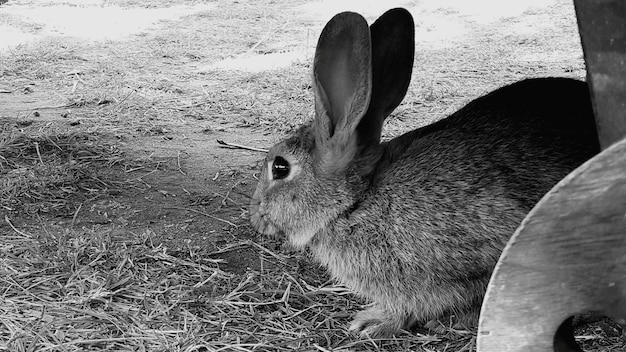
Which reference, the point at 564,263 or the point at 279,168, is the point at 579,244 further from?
the point at 279,168

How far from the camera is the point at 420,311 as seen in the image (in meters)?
2.73

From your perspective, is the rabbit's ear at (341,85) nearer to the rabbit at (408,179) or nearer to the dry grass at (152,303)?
the rabbit at (408,179)

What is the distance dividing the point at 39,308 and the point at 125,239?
606mm

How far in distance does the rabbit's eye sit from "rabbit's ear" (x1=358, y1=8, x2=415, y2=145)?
0.36m

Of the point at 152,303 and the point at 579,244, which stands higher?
the point at 579,244

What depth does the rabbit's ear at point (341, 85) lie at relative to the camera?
2623mm

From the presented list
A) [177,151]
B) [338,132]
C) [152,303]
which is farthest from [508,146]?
[177,151]

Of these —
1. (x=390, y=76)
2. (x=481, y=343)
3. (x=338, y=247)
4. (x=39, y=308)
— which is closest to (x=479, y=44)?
(x=390, y=76)

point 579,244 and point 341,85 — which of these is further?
point 341,85

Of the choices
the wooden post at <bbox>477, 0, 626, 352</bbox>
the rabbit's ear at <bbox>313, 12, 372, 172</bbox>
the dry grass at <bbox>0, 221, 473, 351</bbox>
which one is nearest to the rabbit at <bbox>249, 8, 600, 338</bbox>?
the rabbit's ear at <bbox>313, 12, 372, 172</bbox>

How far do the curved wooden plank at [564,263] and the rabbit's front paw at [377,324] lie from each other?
46.5 inches

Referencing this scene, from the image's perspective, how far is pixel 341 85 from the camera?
2.74 m

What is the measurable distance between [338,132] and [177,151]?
1975 millimetres

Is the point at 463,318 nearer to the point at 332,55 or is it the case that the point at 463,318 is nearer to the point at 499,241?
the point at 499,241
